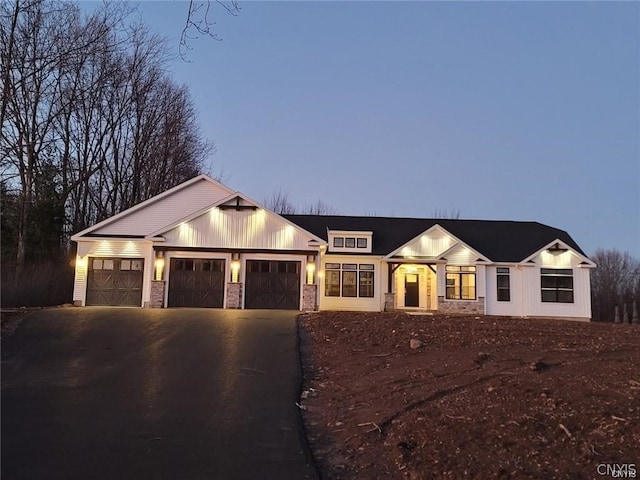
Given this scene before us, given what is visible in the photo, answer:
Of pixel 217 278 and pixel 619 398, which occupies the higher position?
pixel 217 278

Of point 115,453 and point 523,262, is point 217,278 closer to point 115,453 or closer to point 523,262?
point 523,262

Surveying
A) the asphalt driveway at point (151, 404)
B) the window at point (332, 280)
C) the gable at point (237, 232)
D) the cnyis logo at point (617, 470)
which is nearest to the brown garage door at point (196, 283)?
the gable at point (237, 232)

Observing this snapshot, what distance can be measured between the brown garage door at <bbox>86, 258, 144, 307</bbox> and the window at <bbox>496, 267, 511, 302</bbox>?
16.7 metres

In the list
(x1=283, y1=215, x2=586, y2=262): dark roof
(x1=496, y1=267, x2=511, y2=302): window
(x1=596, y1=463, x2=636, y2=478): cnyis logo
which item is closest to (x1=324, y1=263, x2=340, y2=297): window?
(x1=283, y1=215, x2=586, y2=262): dark roof

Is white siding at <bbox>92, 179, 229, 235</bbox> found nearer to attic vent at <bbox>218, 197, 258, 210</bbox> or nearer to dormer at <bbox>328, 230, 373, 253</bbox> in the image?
attic vent at <bbox>218, 197, 258, 210</bbox>

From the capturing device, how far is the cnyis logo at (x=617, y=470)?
4968 mm

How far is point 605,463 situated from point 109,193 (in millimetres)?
37035

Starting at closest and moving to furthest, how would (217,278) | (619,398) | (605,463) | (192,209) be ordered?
(605,463), (619,398), (217,278), (192,209)

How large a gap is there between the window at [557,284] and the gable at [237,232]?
11646mm

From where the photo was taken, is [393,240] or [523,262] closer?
[523,262]

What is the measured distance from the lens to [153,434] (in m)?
6.87

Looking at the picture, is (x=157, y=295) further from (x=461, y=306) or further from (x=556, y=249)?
(x=556, y=249)

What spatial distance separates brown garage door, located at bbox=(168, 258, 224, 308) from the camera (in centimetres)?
2241

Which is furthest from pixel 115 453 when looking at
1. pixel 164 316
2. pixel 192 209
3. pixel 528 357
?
pixel 192 209
